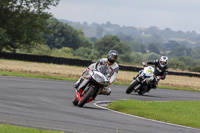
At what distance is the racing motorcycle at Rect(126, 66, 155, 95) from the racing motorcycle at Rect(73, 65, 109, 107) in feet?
23.0

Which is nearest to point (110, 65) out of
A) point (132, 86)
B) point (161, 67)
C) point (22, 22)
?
point (132, 86)

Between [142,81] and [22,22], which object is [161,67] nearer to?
[142,81]

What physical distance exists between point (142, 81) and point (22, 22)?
1155 inches

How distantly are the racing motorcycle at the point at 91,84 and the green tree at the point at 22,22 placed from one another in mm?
34049

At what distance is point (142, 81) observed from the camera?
20.8 meters

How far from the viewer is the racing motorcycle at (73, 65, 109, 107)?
13.3m

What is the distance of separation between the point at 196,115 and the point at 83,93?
338 centimetres

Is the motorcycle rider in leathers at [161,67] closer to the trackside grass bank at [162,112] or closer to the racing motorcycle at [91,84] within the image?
the trackside grass bank at [162,112]

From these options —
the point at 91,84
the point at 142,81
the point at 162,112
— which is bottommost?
the point at 162,112

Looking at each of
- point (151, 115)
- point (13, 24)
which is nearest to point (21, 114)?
point (151, 115)

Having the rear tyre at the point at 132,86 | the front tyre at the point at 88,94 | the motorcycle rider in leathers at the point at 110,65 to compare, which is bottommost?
the rear tyre at the point at 132,86

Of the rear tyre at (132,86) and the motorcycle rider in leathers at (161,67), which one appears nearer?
the rear tyre at (132,86)

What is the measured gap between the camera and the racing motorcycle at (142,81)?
20750mm

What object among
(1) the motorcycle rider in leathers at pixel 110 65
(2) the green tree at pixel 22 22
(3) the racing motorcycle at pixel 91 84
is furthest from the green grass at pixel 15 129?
(2) the green tree at pixel 22 22
